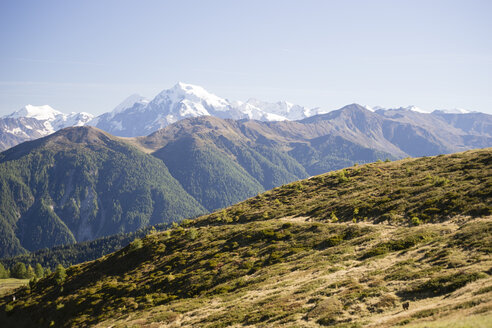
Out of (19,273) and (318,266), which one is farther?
(19,273)

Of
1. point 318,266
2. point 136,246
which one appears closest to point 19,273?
point 136,246

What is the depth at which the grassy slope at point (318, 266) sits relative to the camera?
907 inches

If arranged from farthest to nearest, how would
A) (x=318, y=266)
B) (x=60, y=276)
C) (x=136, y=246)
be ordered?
(x=136, y=246)
(x=60, y=276)
(x=318, y=266)

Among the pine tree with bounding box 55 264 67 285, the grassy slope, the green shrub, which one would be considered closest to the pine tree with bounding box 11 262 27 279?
the grassy slope

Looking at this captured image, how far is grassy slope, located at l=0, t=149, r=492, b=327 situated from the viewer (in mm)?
23047

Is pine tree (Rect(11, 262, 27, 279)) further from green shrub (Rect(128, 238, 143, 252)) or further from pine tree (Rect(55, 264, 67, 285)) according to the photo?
green shrub (Rect(128, 238, 143, 252))

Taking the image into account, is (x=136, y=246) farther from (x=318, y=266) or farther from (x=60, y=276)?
(x=318, y=266)

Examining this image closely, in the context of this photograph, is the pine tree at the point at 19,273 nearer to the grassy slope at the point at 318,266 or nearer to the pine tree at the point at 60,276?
the grassy slope at the point at 318,266

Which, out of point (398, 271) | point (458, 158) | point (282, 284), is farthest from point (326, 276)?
point (458, 158)

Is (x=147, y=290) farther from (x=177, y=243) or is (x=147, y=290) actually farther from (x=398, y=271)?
(x=398, y=271)

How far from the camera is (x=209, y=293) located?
39.3m

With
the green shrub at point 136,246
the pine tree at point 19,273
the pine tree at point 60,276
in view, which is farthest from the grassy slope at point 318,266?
the pine tree at point 19,273

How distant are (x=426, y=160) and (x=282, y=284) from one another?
6111 centimetres

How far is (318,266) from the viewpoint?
3484cm
